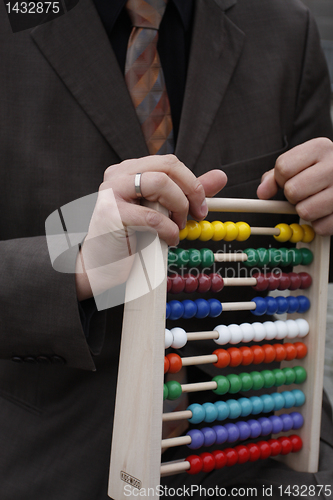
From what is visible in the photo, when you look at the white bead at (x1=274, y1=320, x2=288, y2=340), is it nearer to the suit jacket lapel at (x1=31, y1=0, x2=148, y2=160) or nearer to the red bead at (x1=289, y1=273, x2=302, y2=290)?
the red bead at (x1=289, y1=273, x2=302, y2=290)

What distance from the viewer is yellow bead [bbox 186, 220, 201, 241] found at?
80 centimetres

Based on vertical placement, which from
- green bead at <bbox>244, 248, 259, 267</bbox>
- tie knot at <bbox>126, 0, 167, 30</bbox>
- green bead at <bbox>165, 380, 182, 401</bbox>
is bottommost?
green bead at <bbox>165, 380, 182, 401</bbox>

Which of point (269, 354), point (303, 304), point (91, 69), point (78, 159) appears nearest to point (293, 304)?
point (303, 304)

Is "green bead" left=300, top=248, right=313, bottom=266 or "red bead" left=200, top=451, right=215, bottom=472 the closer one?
"red bead" left=200, top=451, right=215, bottom=472

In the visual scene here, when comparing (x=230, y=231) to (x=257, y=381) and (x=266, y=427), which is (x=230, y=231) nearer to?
(x=257, y=381)

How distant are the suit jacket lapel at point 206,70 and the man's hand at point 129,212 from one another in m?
0.28

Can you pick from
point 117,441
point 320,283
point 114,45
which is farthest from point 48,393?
point 114,45

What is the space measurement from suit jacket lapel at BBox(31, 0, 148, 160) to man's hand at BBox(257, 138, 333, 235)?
1.10 feet

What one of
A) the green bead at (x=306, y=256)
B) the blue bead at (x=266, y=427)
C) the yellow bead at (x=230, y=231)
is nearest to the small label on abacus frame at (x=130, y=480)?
the blue bead at (x=266, y=427)

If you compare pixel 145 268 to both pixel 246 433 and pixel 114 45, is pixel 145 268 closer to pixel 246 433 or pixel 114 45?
pixel 246 433

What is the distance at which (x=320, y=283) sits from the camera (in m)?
0.96

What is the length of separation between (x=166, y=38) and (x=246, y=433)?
978mm

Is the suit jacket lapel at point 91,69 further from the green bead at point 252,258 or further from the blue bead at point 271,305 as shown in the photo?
the blue bead at point 271,305

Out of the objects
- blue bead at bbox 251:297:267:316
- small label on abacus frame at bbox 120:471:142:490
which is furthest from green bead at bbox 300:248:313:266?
small label on abacus frame at bbox 120:471:142:490
